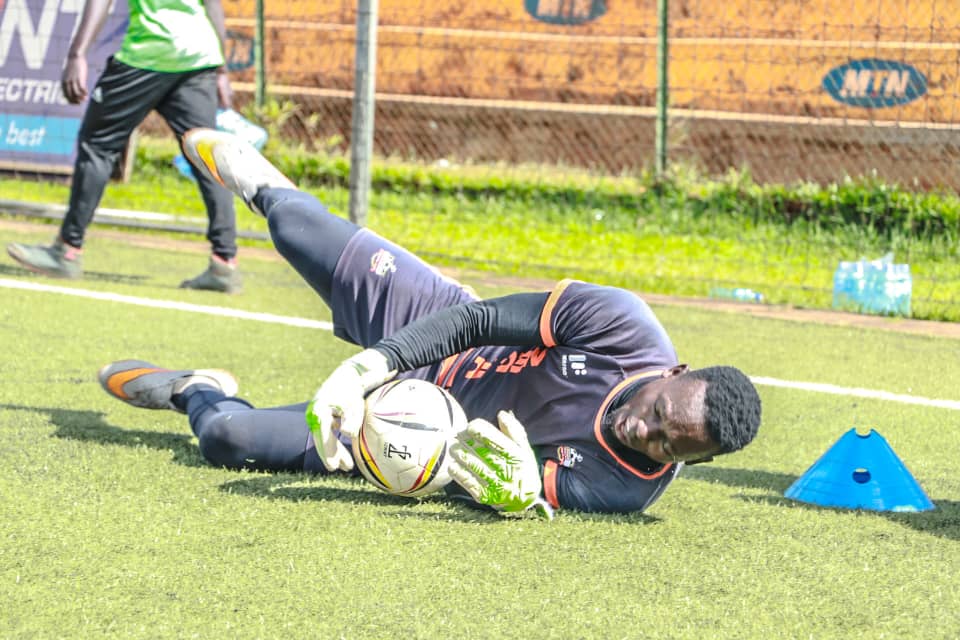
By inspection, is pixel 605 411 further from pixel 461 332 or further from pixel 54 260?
pixel 54 260

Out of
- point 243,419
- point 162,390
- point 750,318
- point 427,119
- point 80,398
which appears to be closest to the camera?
point 243,419

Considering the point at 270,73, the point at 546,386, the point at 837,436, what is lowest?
the point at 837,436

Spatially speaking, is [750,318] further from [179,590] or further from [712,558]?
[179,590]

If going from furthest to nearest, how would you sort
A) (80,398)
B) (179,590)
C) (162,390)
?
(80,398) < (162,390) < (179,590)

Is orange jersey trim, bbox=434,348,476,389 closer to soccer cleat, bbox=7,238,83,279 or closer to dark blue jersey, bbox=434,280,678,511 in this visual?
dark blue jersey, bbox=434,280,678,511

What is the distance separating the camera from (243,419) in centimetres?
451

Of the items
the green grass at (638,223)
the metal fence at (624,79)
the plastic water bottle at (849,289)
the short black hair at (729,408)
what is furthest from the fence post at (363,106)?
the short black hair at (729,408)

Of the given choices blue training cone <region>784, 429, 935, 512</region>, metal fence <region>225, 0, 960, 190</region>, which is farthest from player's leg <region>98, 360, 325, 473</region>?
metal fence <region>225, 0, 960, 190</region>

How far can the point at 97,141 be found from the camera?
26.2 feet

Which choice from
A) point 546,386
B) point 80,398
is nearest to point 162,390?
point 80,398

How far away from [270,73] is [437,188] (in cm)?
514

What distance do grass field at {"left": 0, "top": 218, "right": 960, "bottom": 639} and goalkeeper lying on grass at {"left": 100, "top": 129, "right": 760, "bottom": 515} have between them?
130 millimetres

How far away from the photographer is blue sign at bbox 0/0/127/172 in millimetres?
10688

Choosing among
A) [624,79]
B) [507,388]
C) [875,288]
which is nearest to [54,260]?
[507,388]
